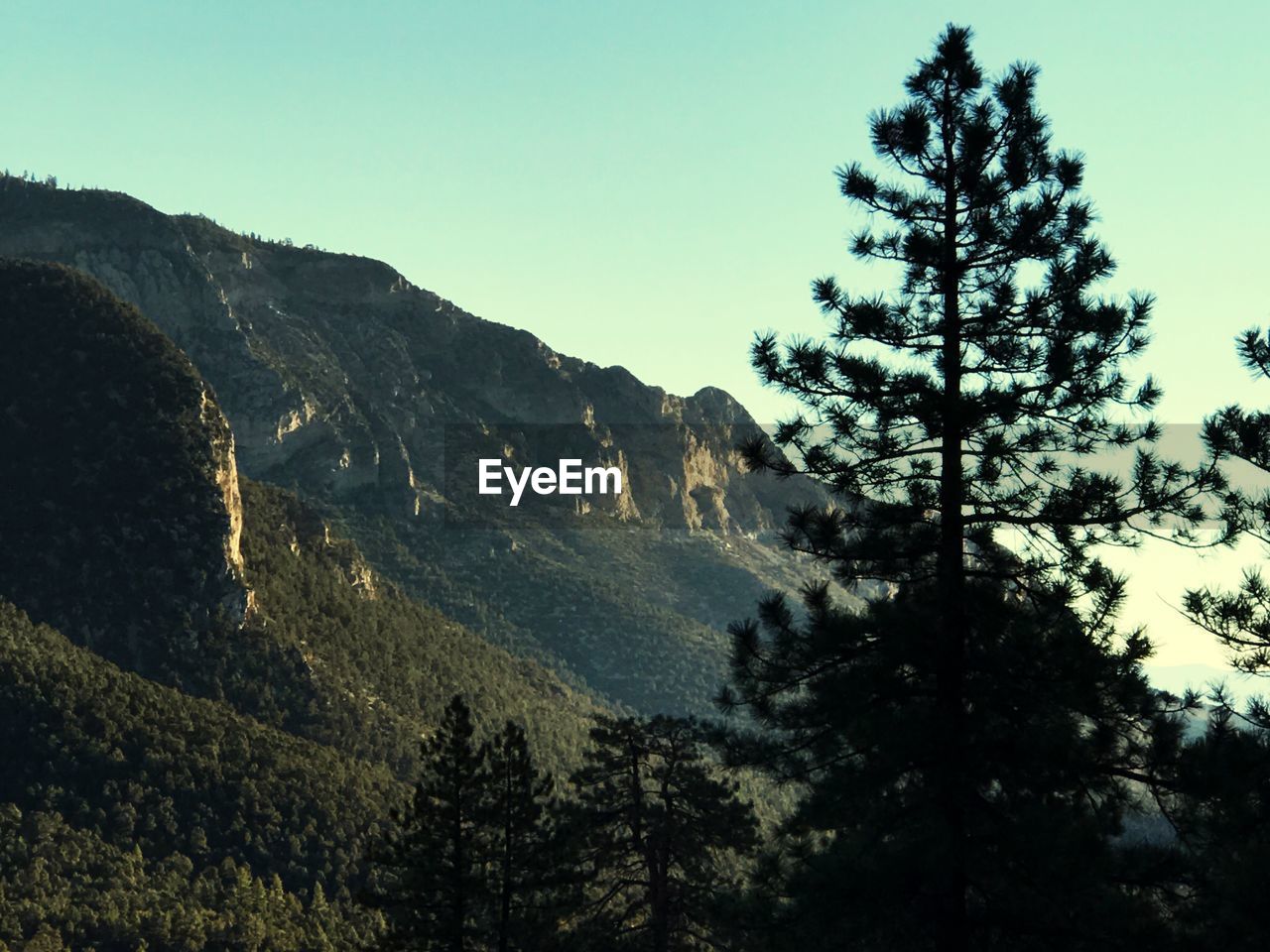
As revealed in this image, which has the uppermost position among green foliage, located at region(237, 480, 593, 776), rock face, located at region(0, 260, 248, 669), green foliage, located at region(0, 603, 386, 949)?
rock face, located at region(0, 260, 248, 669)

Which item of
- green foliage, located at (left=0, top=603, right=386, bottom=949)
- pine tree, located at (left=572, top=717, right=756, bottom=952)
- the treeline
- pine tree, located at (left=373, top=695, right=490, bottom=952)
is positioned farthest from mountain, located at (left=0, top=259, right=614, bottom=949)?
pine tree, located at (left=572, top=717, right=756, bottom=952)

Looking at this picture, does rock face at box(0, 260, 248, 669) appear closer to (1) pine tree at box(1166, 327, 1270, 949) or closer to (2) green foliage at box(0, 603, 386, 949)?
(2) green foliage at box(0, 603, 386, 949)

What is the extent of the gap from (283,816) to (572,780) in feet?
313

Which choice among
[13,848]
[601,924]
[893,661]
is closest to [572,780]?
[601,924]

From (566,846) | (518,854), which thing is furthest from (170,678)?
(566,846)

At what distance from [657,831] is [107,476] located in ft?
517

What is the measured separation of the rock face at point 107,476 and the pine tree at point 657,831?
13541cm

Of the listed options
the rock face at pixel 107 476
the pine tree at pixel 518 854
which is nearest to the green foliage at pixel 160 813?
the rock face at pixel 107 476

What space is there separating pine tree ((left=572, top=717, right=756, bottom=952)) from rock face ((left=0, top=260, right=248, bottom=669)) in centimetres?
13541

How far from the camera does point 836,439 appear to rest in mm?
22391

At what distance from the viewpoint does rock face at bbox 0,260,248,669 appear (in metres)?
164

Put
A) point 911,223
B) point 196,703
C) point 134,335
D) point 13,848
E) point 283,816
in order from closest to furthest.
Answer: point 911,223 < point 13,848 < point 283,816 < point 196,703 < point 134,335

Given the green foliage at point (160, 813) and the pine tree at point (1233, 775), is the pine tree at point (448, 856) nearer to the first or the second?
the pine tree at point (1233, 775)

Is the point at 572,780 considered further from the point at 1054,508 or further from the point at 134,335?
the point at 134,335
